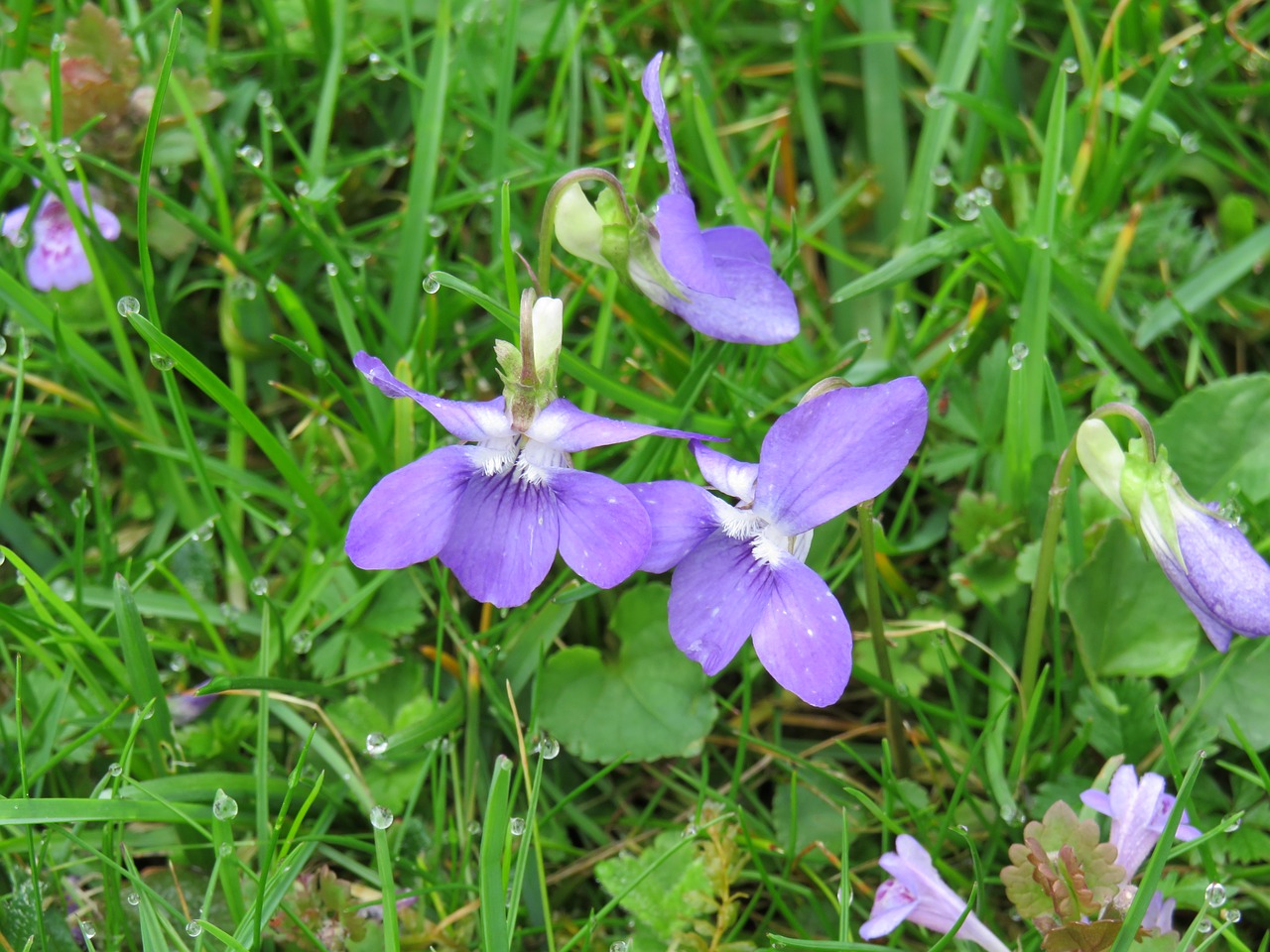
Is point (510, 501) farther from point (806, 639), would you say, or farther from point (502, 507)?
point (806, 639)

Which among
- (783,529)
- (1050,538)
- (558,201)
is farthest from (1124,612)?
(558,201)

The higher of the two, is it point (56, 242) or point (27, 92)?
point (27, 92)

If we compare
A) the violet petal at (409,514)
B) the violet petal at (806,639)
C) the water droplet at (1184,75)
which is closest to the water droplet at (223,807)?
the violet petal at (409,514)

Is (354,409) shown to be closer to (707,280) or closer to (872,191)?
(707,280)

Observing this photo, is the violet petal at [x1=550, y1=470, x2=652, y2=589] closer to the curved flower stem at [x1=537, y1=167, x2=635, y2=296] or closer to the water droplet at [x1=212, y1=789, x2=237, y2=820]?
the curved flower stem at [x1=537, y1=167, x2=635, y2=296]

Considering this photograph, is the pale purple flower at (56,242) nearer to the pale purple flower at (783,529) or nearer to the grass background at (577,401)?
the grass background at (577,401)
